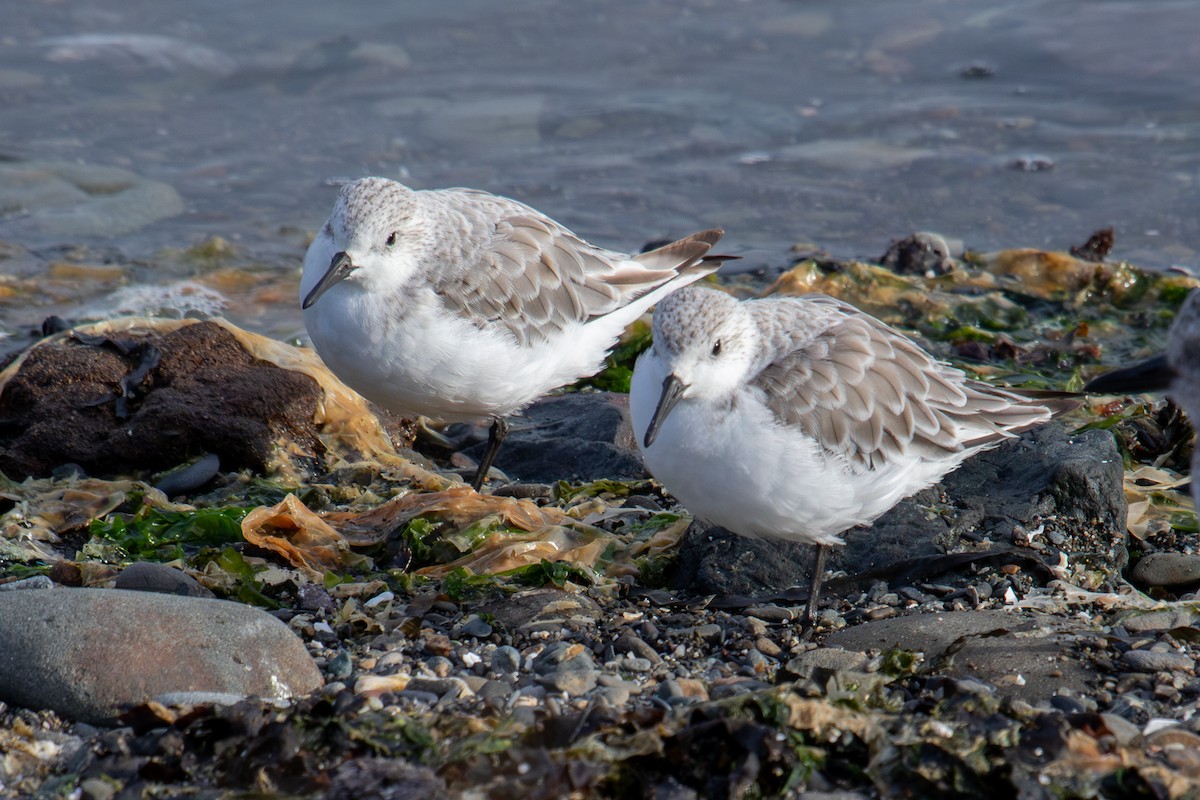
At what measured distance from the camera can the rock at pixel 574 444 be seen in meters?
6.09

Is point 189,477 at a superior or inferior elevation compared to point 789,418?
inferior

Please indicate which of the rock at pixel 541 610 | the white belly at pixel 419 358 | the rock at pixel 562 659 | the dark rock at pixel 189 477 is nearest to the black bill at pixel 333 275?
the white belly at pixel 419 358

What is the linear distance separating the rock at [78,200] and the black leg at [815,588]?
7593 mm

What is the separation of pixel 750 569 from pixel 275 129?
29.7 ft

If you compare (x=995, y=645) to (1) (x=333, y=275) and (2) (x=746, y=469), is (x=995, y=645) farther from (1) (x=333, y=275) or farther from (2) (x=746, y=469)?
(1) (x=333, y=275)

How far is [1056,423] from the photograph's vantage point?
5.50m

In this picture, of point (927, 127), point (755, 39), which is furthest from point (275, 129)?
Result: point (927, 127)

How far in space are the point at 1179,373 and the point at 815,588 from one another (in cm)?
141

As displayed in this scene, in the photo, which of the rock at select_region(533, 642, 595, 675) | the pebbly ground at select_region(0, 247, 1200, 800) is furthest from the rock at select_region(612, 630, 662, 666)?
the rock at select_region(533, 642, 595, 675)

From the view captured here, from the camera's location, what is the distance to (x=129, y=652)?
3805 mm

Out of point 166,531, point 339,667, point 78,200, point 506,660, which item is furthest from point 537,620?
point 78,200

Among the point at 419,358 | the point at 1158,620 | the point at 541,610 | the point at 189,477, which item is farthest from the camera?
the point at 189,477

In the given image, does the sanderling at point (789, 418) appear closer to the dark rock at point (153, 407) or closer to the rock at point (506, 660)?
the rock at point (506, 660)

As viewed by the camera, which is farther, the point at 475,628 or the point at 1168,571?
the point at 1168,571
